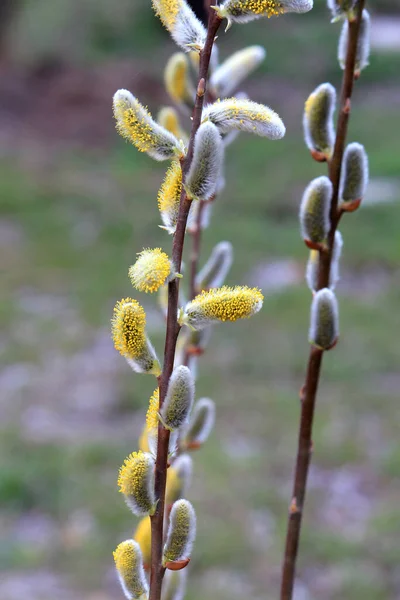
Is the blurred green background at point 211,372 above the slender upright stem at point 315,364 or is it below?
above

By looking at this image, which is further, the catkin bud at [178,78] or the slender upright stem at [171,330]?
the catkin bud at [178,78]

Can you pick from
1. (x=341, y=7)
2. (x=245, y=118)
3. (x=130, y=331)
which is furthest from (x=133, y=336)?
(x=341, y=7)

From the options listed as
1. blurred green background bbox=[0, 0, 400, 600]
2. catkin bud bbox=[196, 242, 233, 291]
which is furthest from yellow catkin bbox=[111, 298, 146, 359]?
blurred green background bbox=[0, 0, 400, 600]

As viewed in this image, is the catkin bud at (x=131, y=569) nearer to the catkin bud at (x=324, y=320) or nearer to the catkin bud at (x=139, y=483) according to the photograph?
the catkin bud at (x=139, y=483)

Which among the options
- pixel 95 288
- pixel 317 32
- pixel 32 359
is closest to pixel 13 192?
pixel 95 288

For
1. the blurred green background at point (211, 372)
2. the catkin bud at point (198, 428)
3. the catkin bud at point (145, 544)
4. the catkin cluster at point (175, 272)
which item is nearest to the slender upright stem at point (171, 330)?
the catkin cluster at point (175, 272)

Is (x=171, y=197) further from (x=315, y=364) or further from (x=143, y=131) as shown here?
(x=315, y=364)
